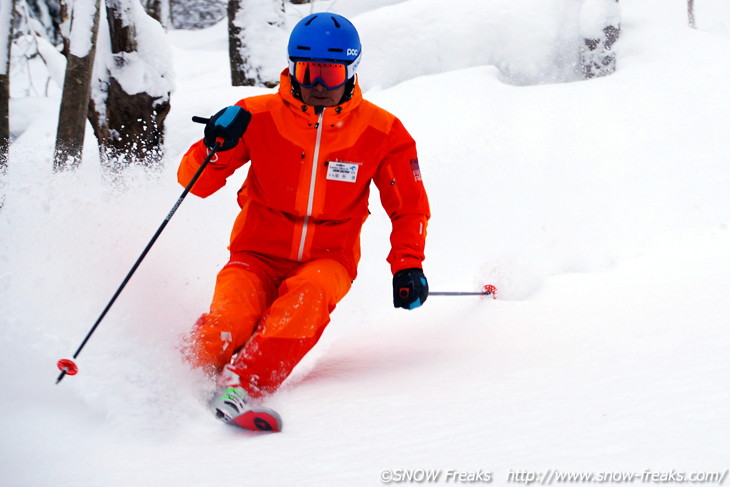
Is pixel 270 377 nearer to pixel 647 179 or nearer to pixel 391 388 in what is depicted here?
pixel 391 388

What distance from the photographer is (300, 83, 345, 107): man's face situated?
10.7 feet

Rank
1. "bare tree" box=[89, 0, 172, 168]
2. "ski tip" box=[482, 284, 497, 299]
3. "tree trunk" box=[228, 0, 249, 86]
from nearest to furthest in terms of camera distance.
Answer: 1. "ski tip" box=[482, 284, 497, 299]
2. "bare tree" box=[89, 0, 172, 168]
3. "tree trunk" box=[228, 0, 249, 86]

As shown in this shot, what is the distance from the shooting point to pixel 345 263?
3.52 metres

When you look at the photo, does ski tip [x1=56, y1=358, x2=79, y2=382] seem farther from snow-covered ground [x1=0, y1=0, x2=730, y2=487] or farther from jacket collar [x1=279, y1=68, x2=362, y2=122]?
jacket collar [x1=279, y1=68, x2=362, y2=122]

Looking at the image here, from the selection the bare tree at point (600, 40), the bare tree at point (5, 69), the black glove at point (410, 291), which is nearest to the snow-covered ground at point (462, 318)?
the black glove at point (410, 291)

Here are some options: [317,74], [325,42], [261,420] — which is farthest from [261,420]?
[325,42]

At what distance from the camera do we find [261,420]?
98.4 inches

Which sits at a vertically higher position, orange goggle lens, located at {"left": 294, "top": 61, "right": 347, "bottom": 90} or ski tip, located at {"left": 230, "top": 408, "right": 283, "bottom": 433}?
orange goggle lens, located at {"left": 294, "top": 61, "right": 347, "bottom": 90}

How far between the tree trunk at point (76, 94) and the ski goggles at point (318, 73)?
281 cm

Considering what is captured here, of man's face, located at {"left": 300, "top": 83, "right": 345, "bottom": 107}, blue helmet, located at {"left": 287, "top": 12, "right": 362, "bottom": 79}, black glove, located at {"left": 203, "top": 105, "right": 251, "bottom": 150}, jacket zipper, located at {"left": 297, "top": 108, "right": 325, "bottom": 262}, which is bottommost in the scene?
jacket zipper, located at {"left": 297, "top": 108, "right": 325, "bottom": 262}

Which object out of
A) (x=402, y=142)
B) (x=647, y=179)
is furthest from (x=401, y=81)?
(x=402, y=142)

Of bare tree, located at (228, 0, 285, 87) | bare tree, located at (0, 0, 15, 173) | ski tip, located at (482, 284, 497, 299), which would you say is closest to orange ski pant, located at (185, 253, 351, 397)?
ski tip, located at (482, 284, 497, 299)

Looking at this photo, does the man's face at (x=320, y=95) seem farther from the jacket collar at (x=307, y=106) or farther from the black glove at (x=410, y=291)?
the black glove at (x=410, y=291)

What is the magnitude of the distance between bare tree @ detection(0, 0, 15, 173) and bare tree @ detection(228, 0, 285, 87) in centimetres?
381
